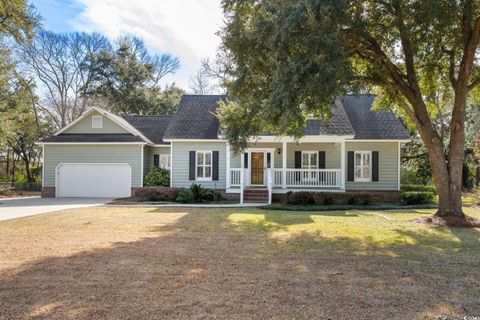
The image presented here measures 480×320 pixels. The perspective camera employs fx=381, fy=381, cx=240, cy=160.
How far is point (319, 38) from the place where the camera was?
888 cm

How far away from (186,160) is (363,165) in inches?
380

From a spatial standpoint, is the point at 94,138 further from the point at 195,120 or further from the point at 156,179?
the point at 195,120

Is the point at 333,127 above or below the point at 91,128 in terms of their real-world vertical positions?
below

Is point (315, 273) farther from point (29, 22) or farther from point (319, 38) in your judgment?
point (29, 22)

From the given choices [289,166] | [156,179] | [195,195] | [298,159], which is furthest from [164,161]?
[298,159]

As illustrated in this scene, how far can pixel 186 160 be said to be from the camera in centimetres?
2103

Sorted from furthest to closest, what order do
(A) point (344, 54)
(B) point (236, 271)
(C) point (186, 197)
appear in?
1. (C) point (186, 197)
2. (A) point (344, 54)
3. (B) point (236, 271)

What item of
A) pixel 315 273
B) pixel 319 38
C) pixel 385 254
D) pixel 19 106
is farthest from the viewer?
pixel 19 106

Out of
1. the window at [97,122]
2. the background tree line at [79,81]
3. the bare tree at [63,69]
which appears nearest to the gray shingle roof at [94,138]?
the window at [97,122]

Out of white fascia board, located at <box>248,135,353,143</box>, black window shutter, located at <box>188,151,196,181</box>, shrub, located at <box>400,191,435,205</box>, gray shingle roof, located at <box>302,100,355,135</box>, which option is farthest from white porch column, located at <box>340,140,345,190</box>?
black window shutter, located at <box>188,151,196,181</box>

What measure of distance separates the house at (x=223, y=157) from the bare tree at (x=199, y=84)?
17.5 meters

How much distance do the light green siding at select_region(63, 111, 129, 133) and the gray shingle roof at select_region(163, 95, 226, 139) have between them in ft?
11.2

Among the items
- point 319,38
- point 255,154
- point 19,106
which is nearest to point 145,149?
point 255,154

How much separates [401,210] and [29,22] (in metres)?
14.1
